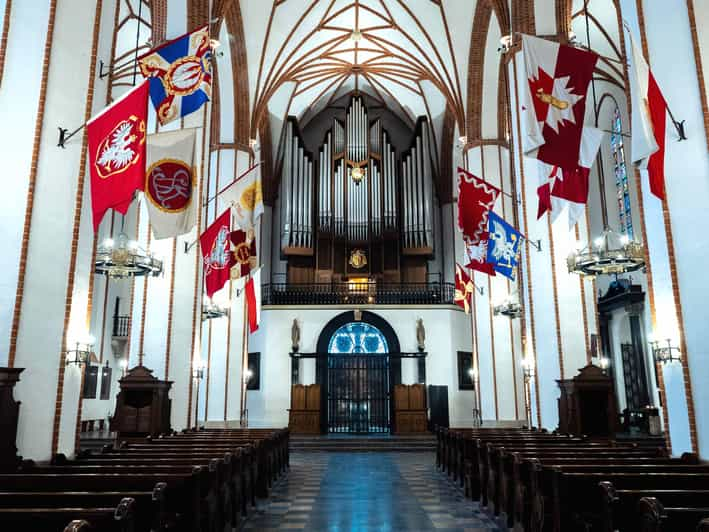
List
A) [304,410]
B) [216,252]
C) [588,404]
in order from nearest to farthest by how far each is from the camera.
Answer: [216,252] → [588,404] → [304,410]

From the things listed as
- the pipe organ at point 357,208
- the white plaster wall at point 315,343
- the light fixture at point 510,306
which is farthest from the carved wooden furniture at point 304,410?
the light fixture at point 510,306

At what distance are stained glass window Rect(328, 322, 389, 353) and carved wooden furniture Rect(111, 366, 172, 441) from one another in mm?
11324

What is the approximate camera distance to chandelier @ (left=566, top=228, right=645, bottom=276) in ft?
35.6

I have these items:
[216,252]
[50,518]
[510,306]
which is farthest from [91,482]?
[510,306]

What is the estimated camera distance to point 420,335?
22.6 metres

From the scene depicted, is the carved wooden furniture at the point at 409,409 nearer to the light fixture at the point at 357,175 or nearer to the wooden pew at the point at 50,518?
the light fixture at the point at 357,175

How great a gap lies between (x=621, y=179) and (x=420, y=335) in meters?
8.96

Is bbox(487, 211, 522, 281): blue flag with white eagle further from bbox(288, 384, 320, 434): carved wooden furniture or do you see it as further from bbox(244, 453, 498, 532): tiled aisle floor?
bbox(288, 384, 320, 434): carved wooden furniture

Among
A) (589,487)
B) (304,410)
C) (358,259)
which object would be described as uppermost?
(358,259)

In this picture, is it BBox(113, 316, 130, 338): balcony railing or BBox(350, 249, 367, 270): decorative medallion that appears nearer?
BBox(113, 316, 130, 338): balcony railing

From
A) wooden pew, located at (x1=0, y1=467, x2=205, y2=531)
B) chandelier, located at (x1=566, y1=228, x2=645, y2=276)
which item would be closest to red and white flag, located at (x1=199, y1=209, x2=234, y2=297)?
wooden pew, located at (x1=0, y1=467, x2=205, y2=531)

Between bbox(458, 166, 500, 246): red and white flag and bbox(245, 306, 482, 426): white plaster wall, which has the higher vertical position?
bbox(458, 166, 500, 246): red and white flag

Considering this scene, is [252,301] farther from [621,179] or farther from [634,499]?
[621,179]

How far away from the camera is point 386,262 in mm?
25141
